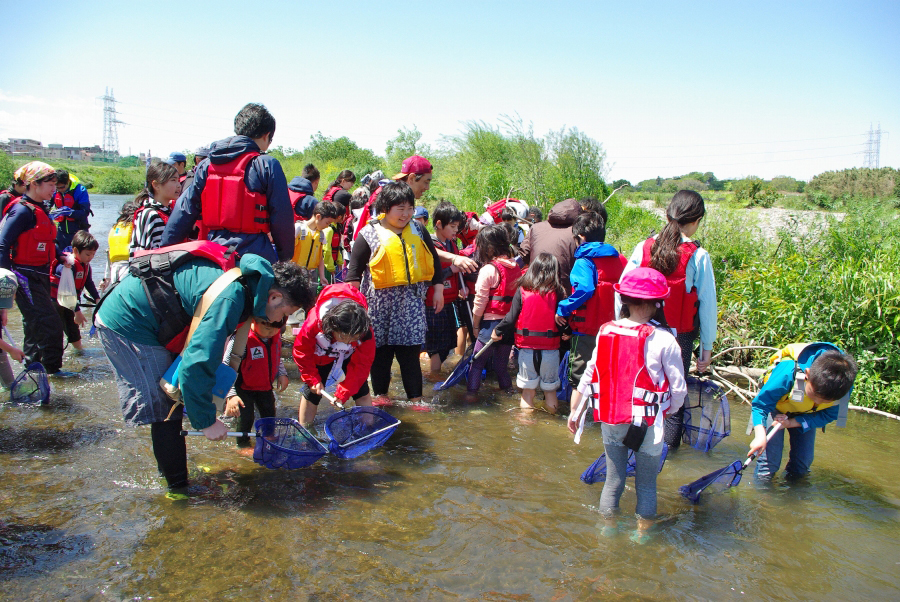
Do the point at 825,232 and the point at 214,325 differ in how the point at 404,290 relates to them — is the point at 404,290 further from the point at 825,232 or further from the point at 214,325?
the point at 825,232

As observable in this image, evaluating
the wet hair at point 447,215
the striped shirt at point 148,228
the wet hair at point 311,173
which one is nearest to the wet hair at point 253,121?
the striped shirt at point 148,228

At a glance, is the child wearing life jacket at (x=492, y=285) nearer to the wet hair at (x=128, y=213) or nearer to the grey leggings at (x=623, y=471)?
the grey leggings at (x=623, y=471)

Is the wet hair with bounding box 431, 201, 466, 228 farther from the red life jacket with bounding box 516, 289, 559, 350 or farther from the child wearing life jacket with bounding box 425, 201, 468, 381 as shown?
the red life jacket with bounding box 516, 289, 559, 350

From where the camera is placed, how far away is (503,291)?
5.26 meters

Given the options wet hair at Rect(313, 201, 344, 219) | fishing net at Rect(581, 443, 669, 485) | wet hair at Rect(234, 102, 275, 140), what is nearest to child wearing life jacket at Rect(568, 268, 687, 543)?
fishing net at Rect(581, 443, 669, 485)

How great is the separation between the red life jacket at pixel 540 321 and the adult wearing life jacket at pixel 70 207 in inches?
223

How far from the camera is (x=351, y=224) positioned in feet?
23.1

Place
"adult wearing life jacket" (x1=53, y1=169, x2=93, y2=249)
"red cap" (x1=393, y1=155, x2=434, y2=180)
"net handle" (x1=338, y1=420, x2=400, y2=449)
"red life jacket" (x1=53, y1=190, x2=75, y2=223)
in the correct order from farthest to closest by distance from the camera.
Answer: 1. "red life jacket" (x1=53, y1=190, x2=75, y2=223)
2. "adult wearing life jacket" (x1=53, y1=169, x2=93, y2=249)
3. "red cap" (x1=393, y1=155, x2=434, y2=180)
4. "net handle" (x1=338, y1=420, x2=400, y2=449)

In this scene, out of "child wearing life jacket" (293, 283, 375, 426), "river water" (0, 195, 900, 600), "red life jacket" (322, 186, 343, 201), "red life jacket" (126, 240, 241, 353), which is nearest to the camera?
"river water" (0, 195, 900, 600)

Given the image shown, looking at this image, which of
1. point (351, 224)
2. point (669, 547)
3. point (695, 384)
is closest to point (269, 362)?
point (669, 547)

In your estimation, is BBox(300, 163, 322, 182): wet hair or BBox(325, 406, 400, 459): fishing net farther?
BBox(300, 163, 322, 182): wet hair

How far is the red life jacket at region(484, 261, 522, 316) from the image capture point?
527 centimetres

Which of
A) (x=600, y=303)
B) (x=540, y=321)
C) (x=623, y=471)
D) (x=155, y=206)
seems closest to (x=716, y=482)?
(x=623, y=471)

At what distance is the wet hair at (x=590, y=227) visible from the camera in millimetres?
4668
